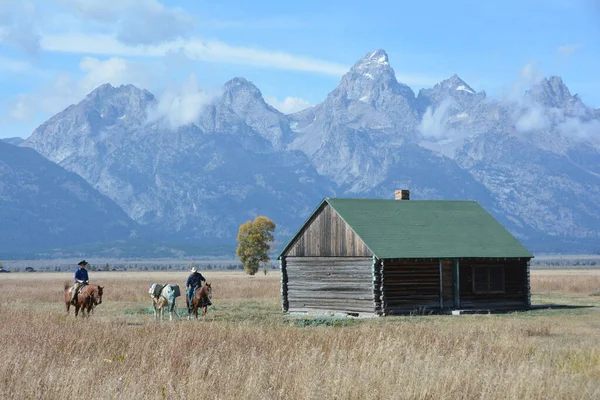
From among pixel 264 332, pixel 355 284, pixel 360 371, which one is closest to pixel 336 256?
pixel 355 284

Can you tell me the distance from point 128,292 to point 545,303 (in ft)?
81.5

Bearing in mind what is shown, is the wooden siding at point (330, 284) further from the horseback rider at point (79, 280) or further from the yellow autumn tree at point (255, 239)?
the yellow autumn tree at point (255, 239)

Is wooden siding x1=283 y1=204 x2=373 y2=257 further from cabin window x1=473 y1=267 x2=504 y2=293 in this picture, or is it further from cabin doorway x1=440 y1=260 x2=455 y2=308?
cabin window x1=473 y1=267 x2=504 y2=293

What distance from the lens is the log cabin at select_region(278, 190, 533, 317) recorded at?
38781 millimetres

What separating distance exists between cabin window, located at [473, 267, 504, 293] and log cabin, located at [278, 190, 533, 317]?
5 centimetres

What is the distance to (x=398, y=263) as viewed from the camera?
127 feet

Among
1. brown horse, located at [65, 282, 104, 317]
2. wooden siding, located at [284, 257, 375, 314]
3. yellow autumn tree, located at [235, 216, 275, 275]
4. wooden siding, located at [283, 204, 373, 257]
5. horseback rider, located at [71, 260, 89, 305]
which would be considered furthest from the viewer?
yellow autumn tree, located at [235, 216, 275, 275]

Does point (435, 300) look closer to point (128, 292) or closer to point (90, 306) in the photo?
point (90, 306)

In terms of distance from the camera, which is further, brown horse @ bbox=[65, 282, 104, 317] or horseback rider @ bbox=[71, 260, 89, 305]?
horseback rider @ bbox=[71, 260, 89, 305]

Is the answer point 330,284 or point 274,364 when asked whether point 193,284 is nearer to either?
point 330,284

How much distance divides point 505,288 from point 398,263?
6.71 metres

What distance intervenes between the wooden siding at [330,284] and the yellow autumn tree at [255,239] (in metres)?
55.1

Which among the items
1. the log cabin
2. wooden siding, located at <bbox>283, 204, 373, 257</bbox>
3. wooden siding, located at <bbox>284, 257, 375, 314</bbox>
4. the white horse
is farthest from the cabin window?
the white horse

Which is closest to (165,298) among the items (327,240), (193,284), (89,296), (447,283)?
(193,284)
